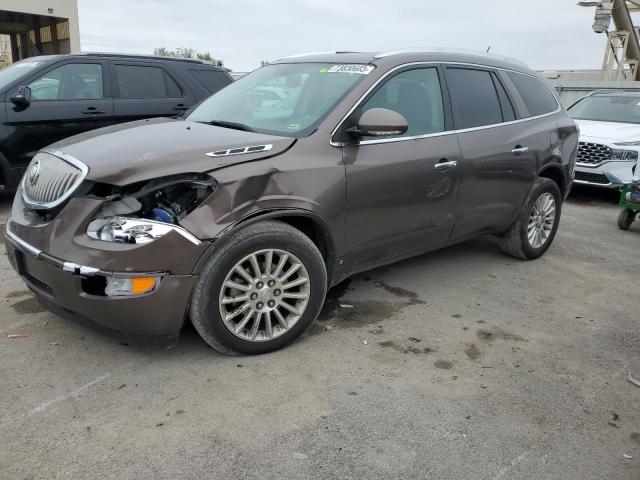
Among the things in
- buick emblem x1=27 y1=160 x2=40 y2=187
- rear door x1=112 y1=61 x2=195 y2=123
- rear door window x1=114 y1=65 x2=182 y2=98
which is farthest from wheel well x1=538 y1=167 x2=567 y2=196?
rear door window x1=114 y1=65 x2=182 y2=98

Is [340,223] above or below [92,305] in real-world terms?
above

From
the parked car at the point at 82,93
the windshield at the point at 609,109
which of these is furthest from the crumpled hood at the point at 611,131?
the parked car at the point at 82,93

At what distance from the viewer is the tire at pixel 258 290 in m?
3.01

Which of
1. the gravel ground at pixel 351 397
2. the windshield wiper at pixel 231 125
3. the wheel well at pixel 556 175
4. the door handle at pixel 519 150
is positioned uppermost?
the windshield wiper at pixel 231 125

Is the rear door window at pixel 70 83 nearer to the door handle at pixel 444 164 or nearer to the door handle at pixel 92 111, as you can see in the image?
the door handle at pixel 92 111

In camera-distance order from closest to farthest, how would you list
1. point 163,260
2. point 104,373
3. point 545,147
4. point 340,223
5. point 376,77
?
point 163,260 < point 104,373 < point 340,223 < point 376,77 < point 545,147

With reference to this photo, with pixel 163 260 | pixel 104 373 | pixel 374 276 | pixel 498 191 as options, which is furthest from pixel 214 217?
pixel 498 191

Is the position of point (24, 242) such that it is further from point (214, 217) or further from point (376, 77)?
point (376, 77)

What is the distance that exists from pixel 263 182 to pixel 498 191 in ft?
7.83

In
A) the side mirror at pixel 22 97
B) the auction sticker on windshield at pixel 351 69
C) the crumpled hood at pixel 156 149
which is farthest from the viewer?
the side mirror at pixel 22 97

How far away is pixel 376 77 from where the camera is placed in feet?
12.4

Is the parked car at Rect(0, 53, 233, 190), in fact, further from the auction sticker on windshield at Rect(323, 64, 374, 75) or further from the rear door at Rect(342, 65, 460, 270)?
the rear door at Rect(342, 65, 460, 270)

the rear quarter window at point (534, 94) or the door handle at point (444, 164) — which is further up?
the rear quarter window at point (534, 94)

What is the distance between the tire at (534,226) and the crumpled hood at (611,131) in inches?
151
